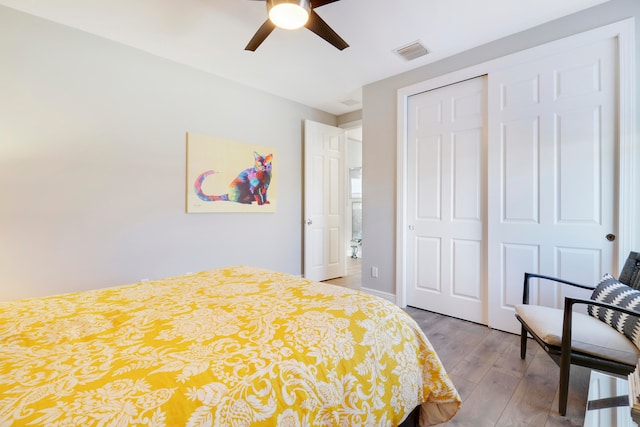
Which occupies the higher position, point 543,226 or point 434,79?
point 434,79

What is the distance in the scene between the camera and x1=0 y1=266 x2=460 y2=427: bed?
65 centimetres

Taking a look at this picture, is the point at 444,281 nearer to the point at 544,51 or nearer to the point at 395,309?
the point at 395,309

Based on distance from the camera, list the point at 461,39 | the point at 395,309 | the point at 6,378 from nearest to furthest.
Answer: the point at 6,378
the point at 395,309
the point at 461,39

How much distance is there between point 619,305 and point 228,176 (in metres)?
3.38

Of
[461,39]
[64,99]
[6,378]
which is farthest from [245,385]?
[461,39]

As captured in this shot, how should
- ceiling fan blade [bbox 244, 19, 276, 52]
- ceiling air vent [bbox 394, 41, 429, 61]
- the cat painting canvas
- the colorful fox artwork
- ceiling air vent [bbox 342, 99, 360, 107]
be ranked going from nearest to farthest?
ceiling fan blade [bbox 244, 19, 276, 52], ceiling air vent [bbox 394, 41, 429, 61], the cat painting canvas, the colorful fox artwork, ceiling air vent [bbox 342, 99, 360, 107]

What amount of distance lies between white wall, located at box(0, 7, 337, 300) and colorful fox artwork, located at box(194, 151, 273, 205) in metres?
0.22

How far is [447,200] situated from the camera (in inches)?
115

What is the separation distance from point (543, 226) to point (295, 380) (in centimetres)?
250

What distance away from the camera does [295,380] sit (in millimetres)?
817

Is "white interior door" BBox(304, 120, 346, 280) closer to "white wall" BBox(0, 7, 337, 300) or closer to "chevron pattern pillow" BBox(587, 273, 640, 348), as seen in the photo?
"white wall" BBox(0, 7, 337, 300)

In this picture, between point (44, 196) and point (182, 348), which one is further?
point (44, 196)

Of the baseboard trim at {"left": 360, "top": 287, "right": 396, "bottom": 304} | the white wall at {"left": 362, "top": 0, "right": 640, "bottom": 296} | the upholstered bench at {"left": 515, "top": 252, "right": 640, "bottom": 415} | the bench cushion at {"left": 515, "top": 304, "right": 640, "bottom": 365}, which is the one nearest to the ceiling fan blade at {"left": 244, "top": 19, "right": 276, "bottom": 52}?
the white wall at {"left": 362, "top": 0, "right": 640, "bottom": 296}

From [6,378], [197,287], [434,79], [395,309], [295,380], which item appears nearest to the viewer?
[6,378]
